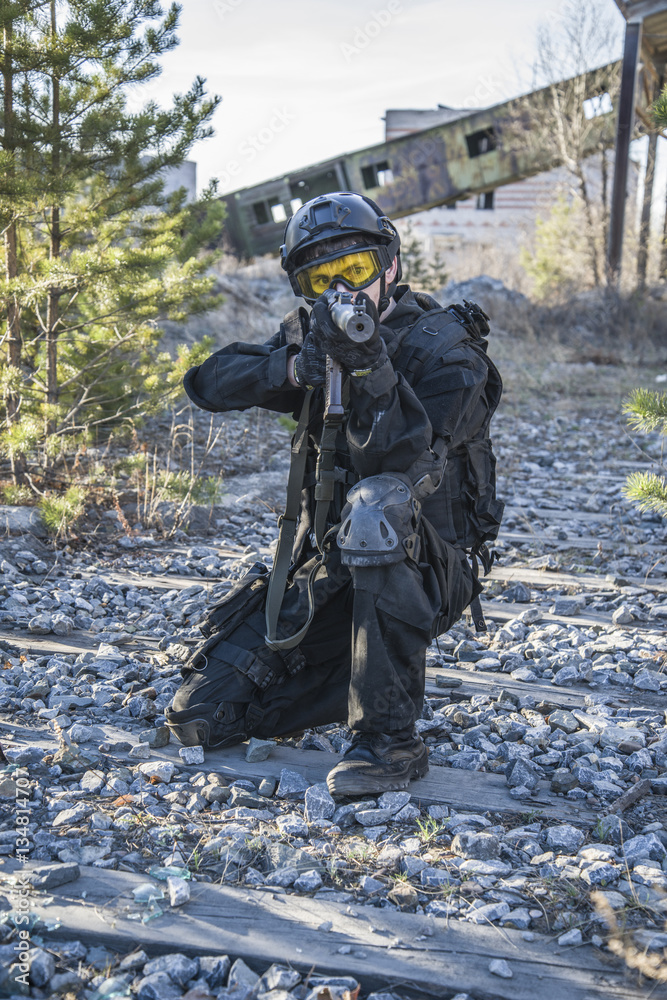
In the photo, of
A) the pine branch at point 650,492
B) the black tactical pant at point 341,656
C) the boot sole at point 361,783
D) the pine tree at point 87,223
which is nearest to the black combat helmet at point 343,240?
the black tactical pant at point 341,656

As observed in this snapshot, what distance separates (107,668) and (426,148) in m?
14.5

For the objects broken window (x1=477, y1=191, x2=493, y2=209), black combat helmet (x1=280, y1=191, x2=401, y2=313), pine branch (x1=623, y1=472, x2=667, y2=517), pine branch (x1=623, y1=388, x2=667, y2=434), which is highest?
broken window (x1=477, y1=191, x2=493, y2=209)

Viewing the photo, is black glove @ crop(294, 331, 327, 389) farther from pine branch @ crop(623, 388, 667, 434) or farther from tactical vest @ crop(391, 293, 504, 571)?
pine branch @ crop(623, 388, 667, 434)

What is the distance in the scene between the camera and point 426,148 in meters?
15.7

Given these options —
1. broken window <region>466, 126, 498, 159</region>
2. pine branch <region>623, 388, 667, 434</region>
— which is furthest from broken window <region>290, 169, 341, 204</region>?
pine branch <region>623, 388, 667, 434</region>

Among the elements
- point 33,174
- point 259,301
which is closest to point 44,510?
point 33,174

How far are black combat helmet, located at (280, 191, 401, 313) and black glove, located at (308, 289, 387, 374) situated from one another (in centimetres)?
49

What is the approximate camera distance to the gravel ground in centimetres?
199

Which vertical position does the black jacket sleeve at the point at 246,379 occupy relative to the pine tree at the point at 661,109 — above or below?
below

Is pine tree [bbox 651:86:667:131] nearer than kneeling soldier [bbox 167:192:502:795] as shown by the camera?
No

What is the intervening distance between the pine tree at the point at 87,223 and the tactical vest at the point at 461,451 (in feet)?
10.0

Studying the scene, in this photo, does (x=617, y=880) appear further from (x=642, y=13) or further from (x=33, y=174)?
(x=642, y=13)

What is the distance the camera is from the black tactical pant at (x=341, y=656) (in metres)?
2.58

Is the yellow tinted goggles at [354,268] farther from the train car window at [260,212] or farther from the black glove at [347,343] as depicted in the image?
the train car window at [260,212]
